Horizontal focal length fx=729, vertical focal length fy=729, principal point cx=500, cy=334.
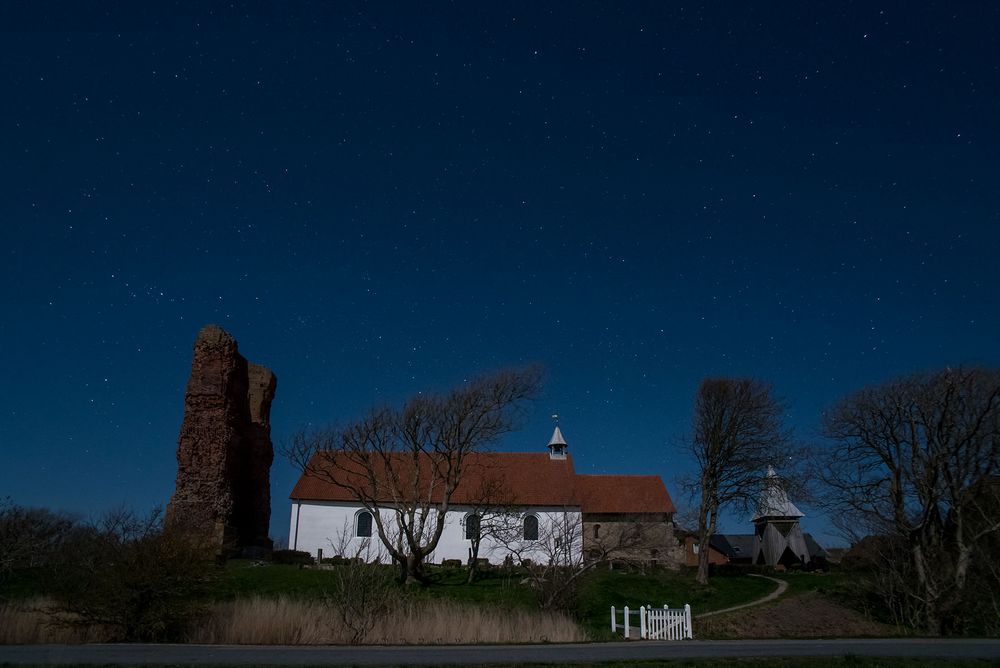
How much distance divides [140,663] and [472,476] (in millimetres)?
38776

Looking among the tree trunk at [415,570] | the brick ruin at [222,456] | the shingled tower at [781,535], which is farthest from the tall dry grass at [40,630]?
the shingled tower at [781,535]

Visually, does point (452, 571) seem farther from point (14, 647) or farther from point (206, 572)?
point (14, 647)

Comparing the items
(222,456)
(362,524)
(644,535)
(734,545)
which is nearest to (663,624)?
(222,456)

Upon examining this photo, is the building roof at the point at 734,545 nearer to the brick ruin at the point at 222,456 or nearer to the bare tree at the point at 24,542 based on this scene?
the brick ruin at the point at 222,456

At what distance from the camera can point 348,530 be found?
46.2 meters

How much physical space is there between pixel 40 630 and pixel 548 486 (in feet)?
118

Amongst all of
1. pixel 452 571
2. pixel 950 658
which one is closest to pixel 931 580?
pixel 950 658

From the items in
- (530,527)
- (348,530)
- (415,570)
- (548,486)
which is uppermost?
(548,486)

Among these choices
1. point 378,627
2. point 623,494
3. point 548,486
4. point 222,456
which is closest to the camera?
point 378,627

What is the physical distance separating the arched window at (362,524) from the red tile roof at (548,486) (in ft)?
3.91

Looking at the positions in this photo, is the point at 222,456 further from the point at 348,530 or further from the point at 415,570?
the point at 415,570

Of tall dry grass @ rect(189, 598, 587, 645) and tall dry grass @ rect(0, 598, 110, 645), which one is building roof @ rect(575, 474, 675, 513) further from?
tall dry grass @ rect(0, 598, 110, 645)

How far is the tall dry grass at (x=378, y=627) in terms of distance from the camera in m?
15.8

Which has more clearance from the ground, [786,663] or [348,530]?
[348,530]
